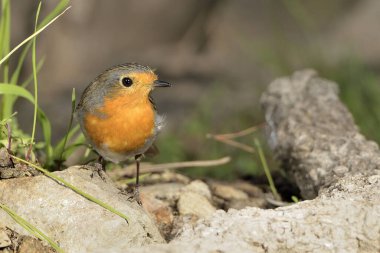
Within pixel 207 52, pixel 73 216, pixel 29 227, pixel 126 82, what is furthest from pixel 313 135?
pixel 207 52

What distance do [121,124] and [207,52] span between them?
5.30 meters

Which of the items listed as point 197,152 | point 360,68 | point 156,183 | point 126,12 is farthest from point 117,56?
point 156,183

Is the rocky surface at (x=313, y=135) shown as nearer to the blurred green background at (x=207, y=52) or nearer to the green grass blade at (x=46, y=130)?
the green grass blade at (x=46, y=130)

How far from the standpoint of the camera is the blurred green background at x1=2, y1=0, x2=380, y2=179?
615 centimetres

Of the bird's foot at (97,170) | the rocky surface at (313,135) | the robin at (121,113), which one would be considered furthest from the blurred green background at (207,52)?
the bird's foot at (97,170)

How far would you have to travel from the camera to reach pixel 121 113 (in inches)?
128

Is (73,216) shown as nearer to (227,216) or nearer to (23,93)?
(227,216)

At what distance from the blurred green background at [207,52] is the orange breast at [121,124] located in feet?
6.87

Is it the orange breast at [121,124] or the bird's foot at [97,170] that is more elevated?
the orange breast at [121,124]

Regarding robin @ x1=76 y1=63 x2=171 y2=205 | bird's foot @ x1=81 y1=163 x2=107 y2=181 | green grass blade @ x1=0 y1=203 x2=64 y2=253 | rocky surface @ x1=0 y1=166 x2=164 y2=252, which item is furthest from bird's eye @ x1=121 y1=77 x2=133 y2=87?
green grass blade @ x1=0 y1=203 x2=64 y2=253

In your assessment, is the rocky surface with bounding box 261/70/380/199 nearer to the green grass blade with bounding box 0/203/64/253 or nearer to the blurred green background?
the green grass blade with bounding box 0/203/64/253

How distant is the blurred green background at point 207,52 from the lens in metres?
6.15

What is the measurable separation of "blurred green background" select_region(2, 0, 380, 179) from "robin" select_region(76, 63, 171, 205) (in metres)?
2.07

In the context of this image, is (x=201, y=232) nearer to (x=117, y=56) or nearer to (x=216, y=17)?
(x=117, y=56)
